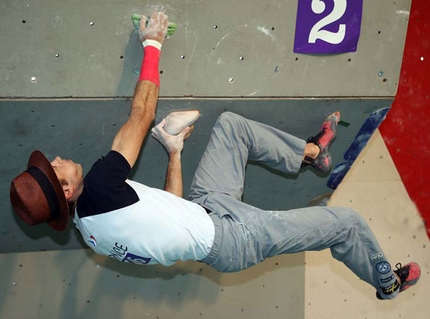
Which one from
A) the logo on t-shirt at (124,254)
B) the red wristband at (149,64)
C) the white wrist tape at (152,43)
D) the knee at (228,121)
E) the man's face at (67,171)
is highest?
the white wrist tape at (152,43)

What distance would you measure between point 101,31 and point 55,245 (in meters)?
1.10

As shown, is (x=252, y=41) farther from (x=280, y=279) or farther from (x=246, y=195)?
(x=280, y=279)

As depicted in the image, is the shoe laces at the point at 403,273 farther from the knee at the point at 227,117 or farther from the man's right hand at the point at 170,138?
the man's right hand at the point at 170,138

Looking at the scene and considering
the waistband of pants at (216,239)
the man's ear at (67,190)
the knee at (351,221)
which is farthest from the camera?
the knee at (351,221)

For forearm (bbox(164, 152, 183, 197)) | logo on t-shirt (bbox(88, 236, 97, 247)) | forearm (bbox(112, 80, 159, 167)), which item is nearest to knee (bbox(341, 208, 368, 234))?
forearm (bbox(164, 152, 183, 197))

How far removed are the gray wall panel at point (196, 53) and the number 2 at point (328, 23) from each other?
0.08 m

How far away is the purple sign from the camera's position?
2133 mm

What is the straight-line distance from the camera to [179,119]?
85.7 inches

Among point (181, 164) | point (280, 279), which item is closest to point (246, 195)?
point (181, 164)

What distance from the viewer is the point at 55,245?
2.59 m

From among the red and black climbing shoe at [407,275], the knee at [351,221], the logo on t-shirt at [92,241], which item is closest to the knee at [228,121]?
the knee at [351,221]

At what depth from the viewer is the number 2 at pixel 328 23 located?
2.13m

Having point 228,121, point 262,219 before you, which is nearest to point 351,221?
point 262,219

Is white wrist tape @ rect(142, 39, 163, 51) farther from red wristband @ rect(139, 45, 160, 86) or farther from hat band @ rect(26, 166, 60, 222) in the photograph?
hat band @ rect(26, 166, 60, 222)
